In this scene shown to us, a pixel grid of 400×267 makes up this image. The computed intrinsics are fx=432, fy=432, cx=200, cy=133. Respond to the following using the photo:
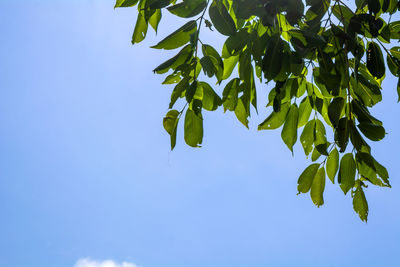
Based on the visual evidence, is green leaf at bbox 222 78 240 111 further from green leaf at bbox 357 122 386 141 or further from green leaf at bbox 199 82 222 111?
green leaf at bbox 357 122 386 141

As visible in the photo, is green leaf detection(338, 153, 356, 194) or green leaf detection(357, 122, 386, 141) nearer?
green leaf detection(357, 122, 386, 141)

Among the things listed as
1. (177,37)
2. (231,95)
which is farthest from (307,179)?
(177,37)

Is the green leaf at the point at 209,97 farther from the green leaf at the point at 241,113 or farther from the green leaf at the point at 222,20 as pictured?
the green leaf at the point at 222,20

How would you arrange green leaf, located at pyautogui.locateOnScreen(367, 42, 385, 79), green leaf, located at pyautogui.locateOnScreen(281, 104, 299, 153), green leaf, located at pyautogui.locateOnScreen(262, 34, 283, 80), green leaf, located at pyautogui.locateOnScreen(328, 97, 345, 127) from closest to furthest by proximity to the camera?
green leaf, located at pyautogui.locateOnScreen(262, 34, 283, 80) → green leaf, located at pyautogui.locateOnScreen(328, 97, 345, 127) → green leaf, located at pyautogui.locateOnScreen(367, 42, 385, 79) → green leaf, located at pyautogui.locateOnScreen(281, 104, 299, 153)

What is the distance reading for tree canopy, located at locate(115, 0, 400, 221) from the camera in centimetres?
103

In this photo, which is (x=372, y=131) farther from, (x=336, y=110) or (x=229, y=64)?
(x=229, y=64)

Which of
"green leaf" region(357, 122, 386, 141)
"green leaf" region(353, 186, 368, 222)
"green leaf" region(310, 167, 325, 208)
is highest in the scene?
"green leaf" region(357, 122, 386, 141)

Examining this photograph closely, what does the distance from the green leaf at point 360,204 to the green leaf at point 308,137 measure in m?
0.20

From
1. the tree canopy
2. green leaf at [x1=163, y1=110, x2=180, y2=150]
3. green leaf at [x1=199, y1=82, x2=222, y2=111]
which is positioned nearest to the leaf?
the tree canopy

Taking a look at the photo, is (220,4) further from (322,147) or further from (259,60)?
(322,147)

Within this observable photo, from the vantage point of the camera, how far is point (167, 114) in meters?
1.27

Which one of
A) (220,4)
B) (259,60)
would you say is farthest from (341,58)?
(220,4)

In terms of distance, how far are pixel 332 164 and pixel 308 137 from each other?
14 cm

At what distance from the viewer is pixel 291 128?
134 centimetres
